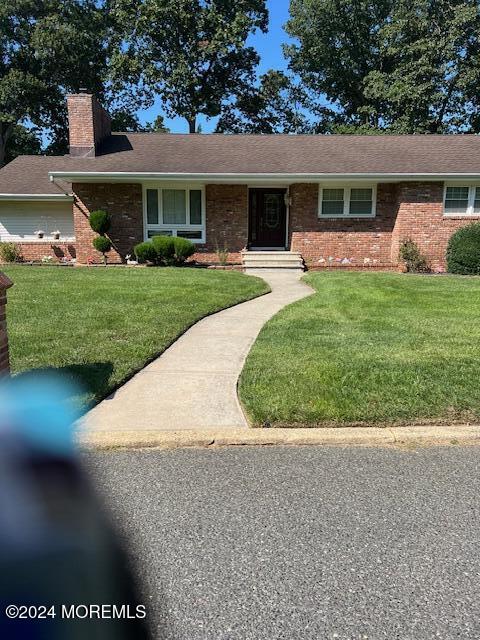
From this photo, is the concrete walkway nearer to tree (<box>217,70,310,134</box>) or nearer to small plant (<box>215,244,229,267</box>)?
small plant (<box>215,244,229,267</box>)

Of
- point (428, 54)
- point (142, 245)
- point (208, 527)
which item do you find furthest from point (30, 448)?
point (428, 54)

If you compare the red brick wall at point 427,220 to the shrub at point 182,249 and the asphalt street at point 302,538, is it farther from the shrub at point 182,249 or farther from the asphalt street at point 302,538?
the asphalt street at point 302,538

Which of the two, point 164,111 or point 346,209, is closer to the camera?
point 346,209

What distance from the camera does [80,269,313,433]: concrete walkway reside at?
4195mm

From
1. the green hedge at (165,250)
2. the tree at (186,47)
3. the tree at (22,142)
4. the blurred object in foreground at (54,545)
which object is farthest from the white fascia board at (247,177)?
the tree at (22,142)

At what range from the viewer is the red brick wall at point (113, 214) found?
674 inches

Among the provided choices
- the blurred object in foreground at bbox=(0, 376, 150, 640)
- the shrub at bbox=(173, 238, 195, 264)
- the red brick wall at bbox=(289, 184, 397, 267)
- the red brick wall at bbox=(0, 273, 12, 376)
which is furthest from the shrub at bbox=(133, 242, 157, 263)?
the blurred object in foreground at bbox=(0, 376, 150, 640)

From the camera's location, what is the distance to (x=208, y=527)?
282 cm

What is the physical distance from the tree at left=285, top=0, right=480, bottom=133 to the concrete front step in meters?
18.2

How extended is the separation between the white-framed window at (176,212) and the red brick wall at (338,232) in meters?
3.32

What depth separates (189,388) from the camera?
5.05 metres

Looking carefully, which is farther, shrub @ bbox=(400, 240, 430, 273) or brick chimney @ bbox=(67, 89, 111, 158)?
brick chimney @ bbox=(67, 89, 111, 158)

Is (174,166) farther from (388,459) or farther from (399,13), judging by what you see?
(399,13)

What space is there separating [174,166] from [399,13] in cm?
2263
